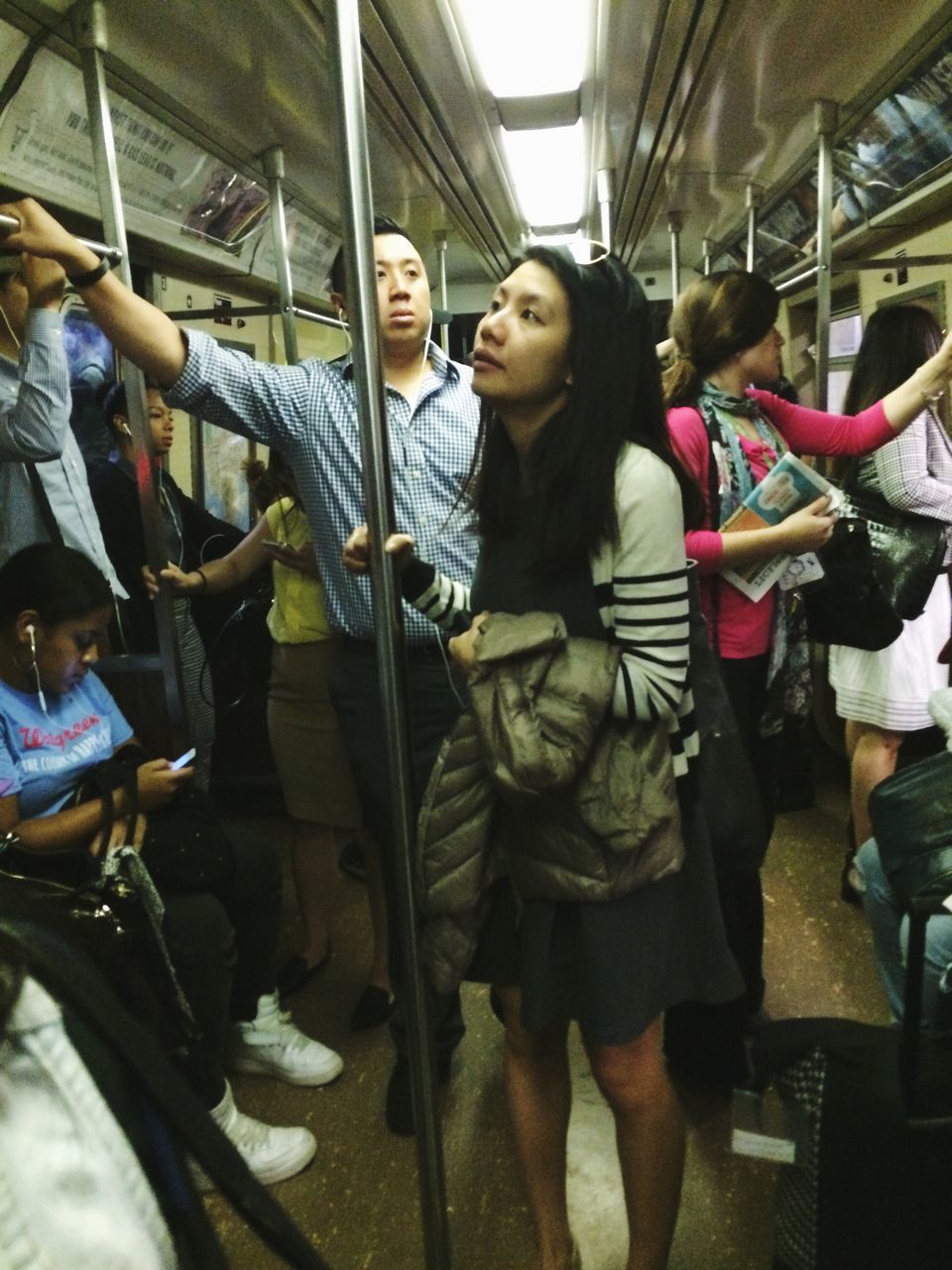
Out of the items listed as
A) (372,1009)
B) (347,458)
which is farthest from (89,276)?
(372,1009)

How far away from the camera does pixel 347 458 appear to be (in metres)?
1.86

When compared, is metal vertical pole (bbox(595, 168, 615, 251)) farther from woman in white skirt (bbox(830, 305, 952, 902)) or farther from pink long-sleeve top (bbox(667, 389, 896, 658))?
pink long-sleeve top (bbox(667, 389, 896, 658))

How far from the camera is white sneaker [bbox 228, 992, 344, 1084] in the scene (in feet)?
7.45

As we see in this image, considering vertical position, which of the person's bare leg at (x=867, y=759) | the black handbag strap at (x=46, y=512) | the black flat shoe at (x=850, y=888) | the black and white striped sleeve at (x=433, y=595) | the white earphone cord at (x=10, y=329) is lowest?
the black flat shoe at (x=850, y=888)

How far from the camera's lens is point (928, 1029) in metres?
1.27

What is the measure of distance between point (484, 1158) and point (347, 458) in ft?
5.05

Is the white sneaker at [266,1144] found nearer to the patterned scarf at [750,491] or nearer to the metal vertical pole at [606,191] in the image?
the patterned scarf at [750,491]

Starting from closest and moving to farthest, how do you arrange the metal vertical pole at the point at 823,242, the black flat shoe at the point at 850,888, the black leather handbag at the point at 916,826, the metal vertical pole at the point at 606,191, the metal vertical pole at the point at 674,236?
the black leather handbag at the point at 916,826, the metal vertical pole at the point at 823,242, the black flat shoe at the point at 850,888, the metal vertical pole at the point at 606,191, the metal vertical pole at the point at 674,236

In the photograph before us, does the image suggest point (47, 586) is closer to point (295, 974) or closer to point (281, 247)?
point (295, 974)

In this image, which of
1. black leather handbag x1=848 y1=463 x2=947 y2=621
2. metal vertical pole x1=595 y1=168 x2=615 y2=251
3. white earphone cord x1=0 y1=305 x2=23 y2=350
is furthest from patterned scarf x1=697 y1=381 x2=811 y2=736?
metal vertical pole x1=595 y1=168 x2=615 y2=251

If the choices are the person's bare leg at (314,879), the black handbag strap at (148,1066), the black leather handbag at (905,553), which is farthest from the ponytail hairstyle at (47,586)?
the black leather handbag at (905,553)

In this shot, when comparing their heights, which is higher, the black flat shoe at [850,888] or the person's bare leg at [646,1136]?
the person's bare leg at [646,1136]

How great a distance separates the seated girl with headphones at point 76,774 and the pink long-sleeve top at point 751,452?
124 cm

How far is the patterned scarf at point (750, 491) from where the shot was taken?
1951mm
